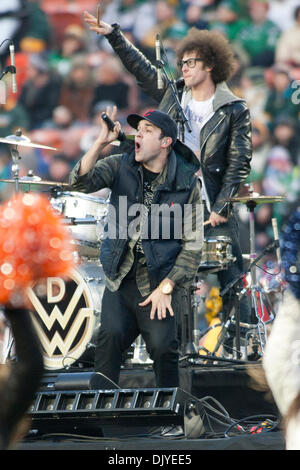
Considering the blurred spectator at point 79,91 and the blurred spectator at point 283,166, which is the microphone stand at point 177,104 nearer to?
the blurred spectator at point 283,166

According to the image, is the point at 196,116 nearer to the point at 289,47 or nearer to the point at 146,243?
the point at 146,243

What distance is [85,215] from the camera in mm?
6789

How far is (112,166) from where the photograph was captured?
16.7ft

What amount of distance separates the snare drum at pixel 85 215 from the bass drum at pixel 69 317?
0.80ft

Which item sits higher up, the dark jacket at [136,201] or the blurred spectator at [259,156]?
the blurred spectator at [259,156]

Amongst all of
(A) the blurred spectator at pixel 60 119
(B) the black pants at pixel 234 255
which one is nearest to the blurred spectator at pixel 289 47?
(A) the blurred spectator at pixel 60 119

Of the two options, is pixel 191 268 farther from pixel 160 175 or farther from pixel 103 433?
pixel 103 433

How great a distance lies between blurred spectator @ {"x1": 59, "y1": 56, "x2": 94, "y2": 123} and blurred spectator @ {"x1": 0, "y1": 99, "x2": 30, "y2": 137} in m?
0.48

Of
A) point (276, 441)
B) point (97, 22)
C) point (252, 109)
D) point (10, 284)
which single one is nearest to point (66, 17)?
point (252, 109)

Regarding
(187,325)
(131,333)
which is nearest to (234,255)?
(187,325)

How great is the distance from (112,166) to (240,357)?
6.17ft

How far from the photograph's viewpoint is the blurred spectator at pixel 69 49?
10.1 metres

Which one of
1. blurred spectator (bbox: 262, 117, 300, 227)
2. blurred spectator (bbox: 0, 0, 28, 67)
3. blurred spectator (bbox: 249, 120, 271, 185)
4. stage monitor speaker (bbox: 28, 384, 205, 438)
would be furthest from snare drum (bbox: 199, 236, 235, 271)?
blurred spectator (bbox: 0, 0, 28, 67)
